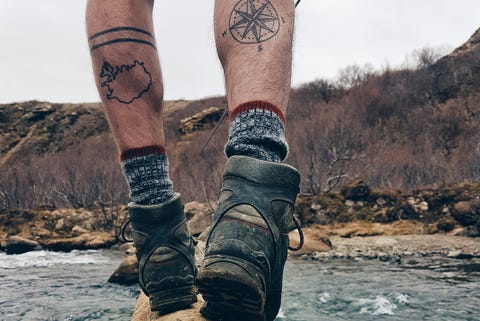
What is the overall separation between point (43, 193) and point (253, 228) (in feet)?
99.6

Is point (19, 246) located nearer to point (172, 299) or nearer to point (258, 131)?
point (172, 299)

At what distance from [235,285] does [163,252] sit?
21.4 inches

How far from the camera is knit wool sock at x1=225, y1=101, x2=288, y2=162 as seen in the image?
3.58 ft

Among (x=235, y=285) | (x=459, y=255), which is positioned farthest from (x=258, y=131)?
(x=459, y=255)

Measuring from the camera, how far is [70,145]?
5122 centimetres

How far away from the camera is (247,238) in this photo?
103 centimetres

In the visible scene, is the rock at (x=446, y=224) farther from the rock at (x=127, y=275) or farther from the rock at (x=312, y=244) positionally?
the rock at (x=127, y=275)

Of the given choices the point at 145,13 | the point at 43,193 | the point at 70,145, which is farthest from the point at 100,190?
the point at 70,145

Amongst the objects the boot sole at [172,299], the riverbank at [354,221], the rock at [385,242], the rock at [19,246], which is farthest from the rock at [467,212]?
the boot sole at [172,299]

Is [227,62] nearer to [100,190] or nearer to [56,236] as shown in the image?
[56,236]

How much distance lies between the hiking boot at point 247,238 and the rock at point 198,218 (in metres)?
13.2

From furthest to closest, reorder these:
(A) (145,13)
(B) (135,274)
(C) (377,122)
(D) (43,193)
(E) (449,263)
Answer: (C) (377,122) < (D) (43,193) < (E) (449,263) < (B) (135,274) < (A) (145,13)

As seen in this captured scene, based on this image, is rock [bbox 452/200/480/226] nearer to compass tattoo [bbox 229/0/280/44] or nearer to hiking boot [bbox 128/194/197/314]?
hiking boot [bbox 128/194/197/314]

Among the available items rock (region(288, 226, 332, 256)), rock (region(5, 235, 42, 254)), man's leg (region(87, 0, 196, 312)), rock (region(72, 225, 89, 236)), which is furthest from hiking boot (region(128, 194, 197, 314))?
rock (region(72, 225, 89, 236))
